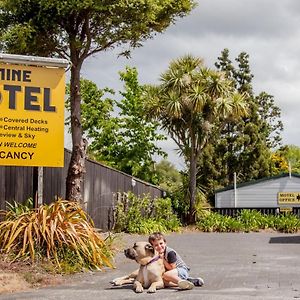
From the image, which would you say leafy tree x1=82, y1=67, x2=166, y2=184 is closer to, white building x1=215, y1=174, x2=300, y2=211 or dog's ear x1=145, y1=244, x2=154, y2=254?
white building x1=215, y1=174, x2=300, y2=211

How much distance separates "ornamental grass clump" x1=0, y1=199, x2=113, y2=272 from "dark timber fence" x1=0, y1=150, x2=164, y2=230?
1430 mm

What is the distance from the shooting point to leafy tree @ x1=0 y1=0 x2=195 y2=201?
610 inches

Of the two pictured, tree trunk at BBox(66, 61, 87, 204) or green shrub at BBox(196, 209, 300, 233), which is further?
green shrub at BBox(196, 209, 300, 233)

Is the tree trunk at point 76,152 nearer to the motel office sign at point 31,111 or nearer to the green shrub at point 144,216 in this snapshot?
the motel office sign at point 31,111

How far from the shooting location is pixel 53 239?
11.1 metres

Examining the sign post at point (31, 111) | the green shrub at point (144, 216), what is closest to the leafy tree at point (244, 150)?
the green shrub at point (144, 216)

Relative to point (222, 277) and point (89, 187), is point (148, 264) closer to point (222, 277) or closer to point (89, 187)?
point (222, 277)

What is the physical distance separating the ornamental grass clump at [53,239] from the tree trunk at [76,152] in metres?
3.87

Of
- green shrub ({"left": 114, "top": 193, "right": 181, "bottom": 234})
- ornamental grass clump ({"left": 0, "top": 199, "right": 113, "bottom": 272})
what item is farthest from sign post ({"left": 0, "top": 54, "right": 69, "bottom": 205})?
green shrub ({"left": 114, "top": 193, "right": 181, "bottom": 234})

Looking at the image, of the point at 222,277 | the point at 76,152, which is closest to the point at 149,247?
the point at 222,277

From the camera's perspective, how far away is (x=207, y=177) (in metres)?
41.2

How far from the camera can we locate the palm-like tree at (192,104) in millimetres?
26062

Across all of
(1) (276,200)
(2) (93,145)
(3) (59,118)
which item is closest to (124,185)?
(3) (59,118)

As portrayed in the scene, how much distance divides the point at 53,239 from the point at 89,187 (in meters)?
7.66
